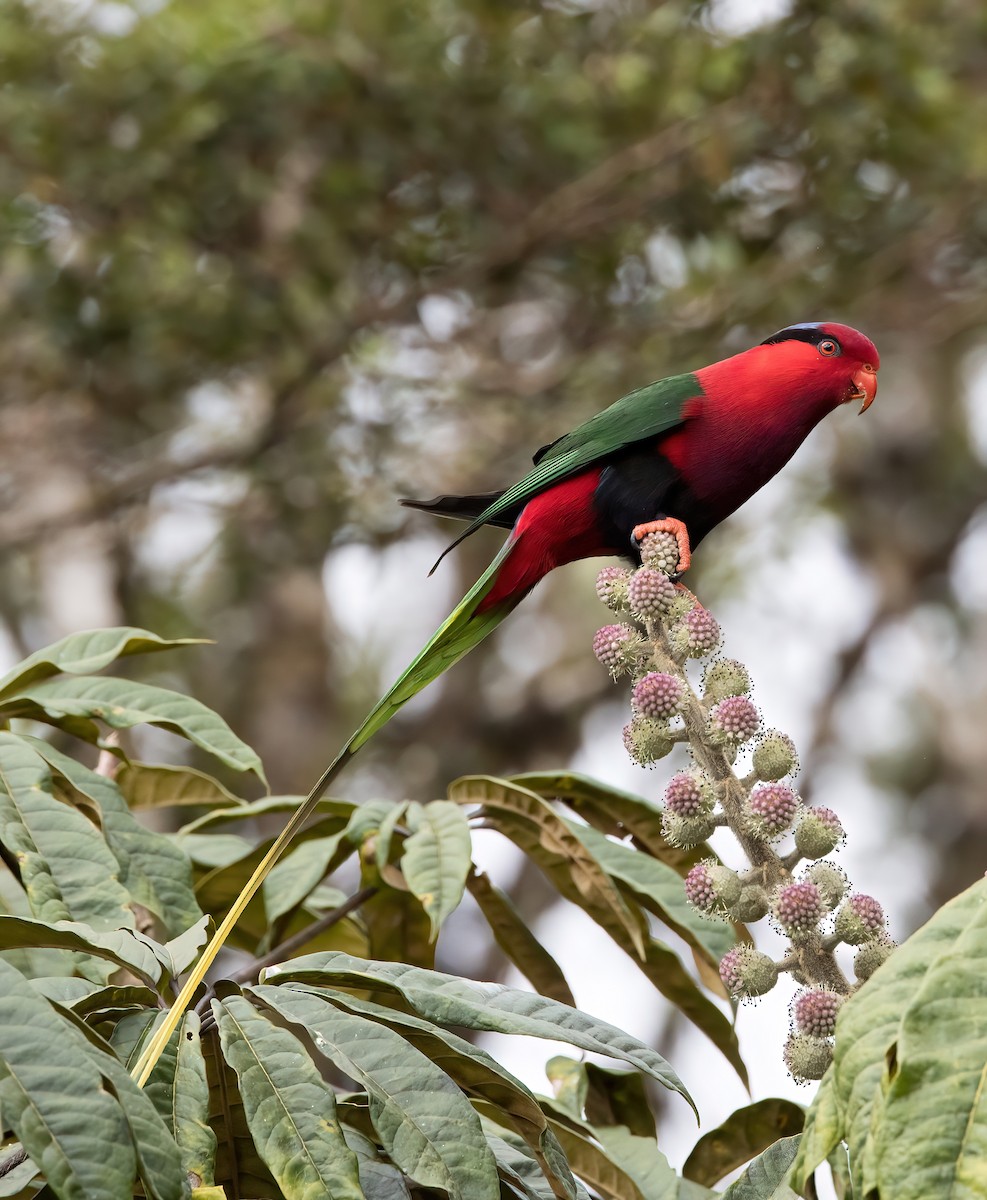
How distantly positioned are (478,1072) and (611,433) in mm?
1394

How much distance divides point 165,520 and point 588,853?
6236 mm

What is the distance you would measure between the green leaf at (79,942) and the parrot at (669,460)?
44.5 inches

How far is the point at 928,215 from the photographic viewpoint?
627 centimetres

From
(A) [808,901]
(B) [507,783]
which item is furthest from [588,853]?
(A) [808,901]

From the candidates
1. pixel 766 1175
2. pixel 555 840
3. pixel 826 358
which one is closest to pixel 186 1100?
pixel 766 1175

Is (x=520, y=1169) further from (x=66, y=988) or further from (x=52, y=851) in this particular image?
(x=52, y=851)

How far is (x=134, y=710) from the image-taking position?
1.79 metres

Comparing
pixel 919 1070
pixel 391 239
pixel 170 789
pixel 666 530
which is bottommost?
pixel 919 1070

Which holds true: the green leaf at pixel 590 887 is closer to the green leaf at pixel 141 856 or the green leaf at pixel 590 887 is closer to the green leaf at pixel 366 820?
the green leaf at pixel 366 820

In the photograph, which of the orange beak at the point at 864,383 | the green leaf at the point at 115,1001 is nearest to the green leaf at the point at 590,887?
the green leaf at the point at 115,1001

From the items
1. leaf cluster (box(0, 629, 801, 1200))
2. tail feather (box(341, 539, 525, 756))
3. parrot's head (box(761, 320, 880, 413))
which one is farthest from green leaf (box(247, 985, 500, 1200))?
parrot's head (box(761, 320, 880, 413))

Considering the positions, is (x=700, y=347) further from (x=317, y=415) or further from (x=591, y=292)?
(x=317, y=415)

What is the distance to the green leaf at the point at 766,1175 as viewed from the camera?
1277mm

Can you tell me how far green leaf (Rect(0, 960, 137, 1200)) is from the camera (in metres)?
0.98
